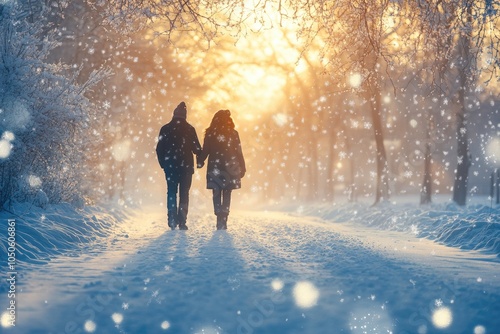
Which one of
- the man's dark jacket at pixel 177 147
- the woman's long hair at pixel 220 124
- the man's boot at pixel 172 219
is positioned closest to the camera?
the man's boot at pixel 172 219

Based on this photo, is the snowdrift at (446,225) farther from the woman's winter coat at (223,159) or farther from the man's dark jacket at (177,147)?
the man's dark jacket at (177,147)

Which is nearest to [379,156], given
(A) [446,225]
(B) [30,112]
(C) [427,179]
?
(C) [427,179]

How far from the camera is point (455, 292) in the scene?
399 cm

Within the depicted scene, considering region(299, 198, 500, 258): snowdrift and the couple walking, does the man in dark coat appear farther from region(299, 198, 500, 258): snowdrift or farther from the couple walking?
region(299, 198, 500, 258): snowdrift

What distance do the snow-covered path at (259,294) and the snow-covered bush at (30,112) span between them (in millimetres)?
2841

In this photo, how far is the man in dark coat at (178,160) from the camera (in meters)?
9.37

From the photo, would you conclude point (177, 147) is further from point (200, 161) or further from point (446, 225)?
point (446, 225)

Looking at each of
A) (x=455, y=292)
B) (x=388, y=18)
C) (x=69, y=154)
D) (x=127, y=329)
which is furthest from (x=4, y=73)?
(x=455, y=292)

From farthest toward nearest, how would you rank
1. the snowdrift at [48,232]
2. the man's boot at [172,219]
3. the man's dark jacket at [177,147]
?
the man's dark jacket at [177,147] → the man's boot at [172,219] → the snowdrift at [48,232]

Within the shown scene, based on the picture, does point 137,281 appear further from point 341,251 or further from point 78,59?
point 78,59

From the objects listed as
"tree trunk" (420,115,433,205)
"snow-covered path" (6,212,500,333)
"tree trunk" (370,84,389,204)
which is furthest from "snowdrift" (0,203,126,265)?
"tree trunk" (420,115,433,205)

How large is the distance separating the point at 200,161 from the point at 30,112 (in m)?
3.46

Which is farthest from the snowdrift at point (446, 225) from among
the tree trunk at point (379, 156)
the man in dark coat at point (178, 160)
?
the man in dark coat at point (178, 160)

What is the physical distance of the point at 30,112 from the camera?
754 cm
